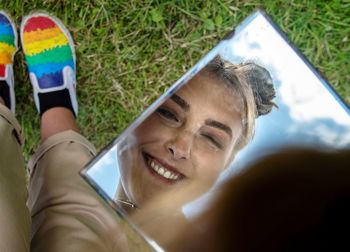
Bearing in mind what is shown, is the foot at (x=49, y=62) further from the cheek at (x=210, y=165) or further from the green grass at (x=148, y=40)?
the cheek at (x=210, y=165)

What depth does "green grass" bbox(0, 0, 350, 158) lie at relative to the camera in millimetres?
1375

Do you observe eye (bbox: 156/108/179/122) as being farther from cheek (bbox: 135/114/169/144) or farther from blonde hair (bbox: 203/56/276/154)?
blonde hair (bbox: 203/56/276/154)

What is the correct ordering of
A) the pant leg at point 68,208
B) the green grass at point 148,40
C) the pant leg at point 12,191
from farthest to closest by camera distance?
the green grass at point 148,40 < the pant leg at point 68,208 < the pant leg at point 12,191

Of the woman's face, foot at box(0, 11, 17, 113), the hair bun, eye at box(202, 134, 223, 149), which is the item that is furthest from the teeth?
foot at box(0, 11, 17, 113)

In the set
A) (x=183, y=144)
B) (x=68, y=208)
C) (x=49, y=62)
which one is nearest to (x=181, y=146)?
(x=183, y=144)

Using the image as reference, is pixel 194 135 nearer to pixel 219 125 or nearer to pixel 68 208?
pixel 219 125

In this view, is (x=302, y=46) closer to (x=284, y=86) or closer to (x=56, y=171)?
(x=284, y=86)

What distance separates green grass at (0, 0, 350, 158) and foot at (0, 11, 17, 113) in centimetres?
4

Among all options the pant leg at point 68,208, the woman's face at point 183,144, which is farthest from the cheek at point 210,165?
the pant leg at point 68,208

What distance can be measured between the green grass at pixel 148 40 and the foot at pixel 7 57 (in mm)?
39

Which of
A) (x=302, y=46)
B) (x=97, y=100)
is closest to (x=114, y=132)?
(x=97, y=100)

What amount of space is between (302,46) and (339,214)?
2.24ft

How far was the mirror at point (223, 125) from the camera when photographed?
1015 mm

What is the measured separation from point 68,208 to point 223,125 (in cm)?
46
